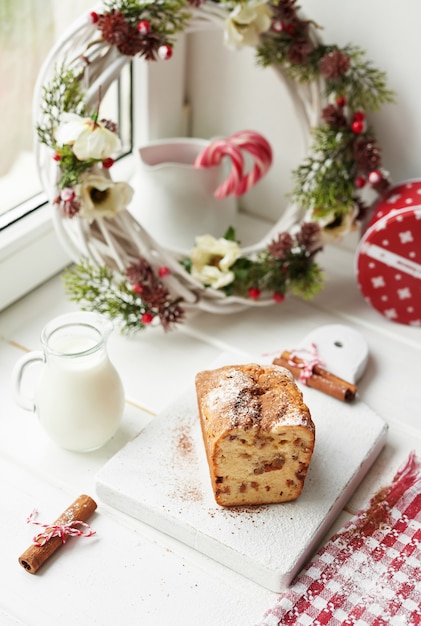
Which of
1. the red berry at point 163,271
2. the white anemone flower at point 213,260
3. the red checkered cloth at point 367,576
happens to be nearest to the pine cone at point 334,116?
the white anemone flower at point 213,260

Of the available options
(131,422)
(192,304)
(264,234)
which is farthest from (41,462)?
(264,234)

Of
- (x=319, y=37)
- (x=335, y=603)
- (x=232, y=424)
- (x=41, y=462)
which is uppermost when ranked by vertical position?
(x=319, y=37)

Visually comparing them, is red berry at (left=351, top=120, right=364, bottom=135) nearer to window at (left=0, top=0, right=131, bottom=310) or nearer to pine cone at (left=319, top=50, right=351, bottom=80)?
pine cone at (left=319, top=50, right=351, bottom=80)

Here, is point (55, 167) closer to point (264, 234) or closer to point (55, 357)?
point (55, 357)

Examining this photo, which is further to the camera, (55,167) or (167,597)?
(55,167)

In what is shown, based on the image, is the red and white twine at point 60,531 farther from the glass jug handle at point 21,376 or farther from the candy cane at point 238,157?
the candy cane at point 238,157

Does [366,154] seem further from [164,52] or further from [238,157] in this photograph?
[164,52]

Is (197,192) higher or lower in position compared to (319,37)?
lower
